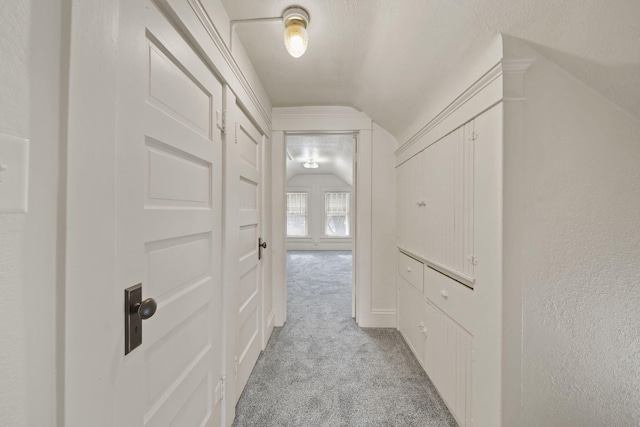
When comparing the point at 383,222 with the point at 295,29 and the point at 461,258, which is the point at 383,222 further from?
the point at 295,29

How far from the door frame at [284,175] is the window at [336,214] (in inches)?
194

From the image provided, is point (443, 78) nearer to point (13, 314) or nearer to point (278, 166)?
point (278, 166)

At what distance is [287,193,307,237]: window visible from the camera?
24.8 ft

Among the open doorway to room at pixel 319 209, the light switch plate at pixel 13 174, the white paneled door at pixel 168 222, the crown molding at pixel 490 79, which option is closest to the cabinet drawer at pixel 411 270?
the crown molding at pixel 490 79

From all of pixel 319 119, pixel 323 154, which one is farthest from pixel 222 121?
pixel 323 154

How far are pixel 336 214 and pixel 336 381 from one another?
19.5 ft

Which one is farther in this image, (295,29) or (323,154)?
(323,154)

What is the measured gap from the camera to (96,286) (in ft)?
1.86

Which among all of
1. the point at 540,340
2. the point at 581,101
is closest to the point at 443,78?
the point at 581,101

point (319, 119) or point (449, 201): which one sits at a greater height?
point (319, 119)

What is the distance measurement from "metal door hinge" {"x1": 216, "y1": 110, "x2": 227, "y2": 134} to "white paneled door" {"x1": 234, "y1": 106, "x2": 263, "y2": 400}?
163 millimetres

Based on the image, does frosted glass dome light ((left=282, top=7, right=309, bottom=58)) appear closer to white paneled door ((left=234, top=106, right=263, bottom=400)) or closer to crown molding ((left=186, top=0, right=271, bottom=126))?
crown molding ((left=186, top=0, right=271, bottom=126))

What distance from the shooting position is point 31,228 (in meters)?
0.45

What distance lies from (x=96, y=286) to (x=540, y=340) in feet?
5.15
